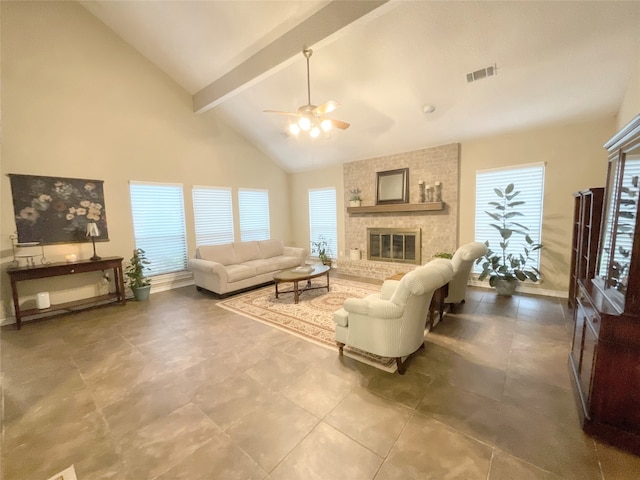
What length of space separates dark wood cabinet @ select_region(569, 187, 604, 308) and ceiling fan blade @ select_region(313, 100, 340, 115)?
313 cm

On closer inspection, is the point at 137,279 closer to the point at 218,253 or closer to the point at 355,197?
the point at 218,253

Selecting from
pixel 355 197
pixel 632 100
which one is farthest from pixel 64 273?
pixel 632 100

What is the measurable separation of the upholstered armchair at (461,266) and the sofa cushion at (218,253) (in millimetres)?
4031

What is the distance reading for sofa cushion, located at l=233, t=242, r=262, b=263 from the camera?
554cm

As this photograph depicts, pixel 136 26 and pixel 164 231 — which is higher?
pixel 136 26

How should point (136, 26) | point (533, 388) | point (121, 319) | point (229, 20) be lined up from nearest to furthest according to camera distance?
point (533, 388)
point (229, 20)
point (121, 319)
point (136, 26)

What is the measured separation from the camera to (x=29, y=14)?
3740 mm

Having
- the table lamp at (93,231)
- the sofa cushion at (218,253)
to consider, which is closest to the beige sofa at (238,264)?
the sofa cushion at (218,253)

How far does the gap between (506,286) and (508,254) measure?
661 mm

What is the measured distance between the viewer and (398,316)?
2264 mm

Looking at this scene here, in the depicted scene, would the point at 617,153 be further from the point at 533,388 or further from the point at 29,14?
the point at 29,14

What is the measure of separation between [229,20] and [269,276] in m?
4.17

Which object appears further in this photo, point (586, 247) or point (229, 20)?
point (229, 20)

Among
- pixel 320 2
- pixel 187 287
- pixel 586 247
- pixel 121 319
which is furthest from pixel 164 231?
pixel 586 247
